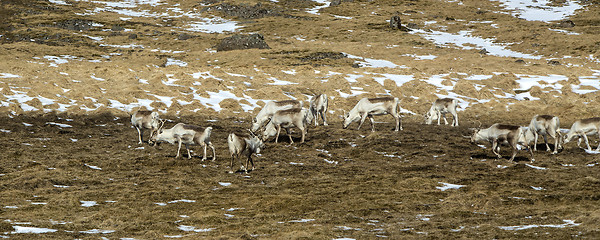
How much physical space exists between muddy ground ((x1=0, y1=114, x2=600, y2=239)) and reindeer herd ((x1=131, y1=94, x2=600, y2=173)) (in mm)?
675

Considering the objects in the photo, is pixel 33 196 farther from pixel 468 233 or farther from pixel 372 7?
pixel 372 7

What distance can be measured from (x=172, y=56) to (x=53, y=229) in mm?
A: 60019

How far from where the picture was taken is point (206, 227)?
13359 millimetres

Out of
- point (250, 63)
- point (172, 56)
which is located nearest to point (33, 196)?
point (250, 63)

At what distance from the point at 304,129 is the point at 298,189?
25.2ft

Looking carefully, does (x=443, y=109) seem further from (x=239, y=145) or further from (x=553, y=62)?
(x=553, y=62)

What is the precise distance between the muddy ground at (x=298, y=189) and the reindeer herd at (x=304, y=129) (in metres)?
0.67

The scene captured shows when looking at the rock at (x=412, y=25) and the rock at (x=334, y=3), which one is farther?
the rock at (x=334, y=3)

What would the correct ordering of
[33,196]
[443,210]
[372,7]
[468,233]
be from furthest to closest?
[372,7] → [33,196] → [443,210] → [468,233]

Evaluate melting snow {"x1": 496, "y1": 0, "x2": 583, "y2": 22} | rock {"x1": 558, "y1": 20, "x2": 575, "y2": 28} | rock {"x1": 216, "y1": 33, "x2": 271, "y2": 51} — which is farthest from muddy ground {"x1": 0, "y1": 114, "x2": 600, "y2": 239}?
melting snow {"x1": 496, "y1": 0, "x2": 583, "y2": 22}

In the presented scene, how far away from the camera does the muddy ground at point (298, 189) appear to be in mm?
12953

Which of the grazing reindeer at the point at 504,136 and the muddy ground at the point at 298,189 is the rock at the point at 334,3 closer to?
the muddy ground at the point at 298,189

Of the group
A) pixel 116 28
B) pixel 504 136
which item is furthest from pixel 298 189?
pixel 116 28

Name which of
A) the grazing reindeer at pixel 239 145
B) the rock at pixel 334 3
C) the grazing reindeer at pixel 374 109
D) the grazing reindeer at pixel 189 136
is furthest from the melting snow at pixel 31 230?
the rock at pixel 334 3
